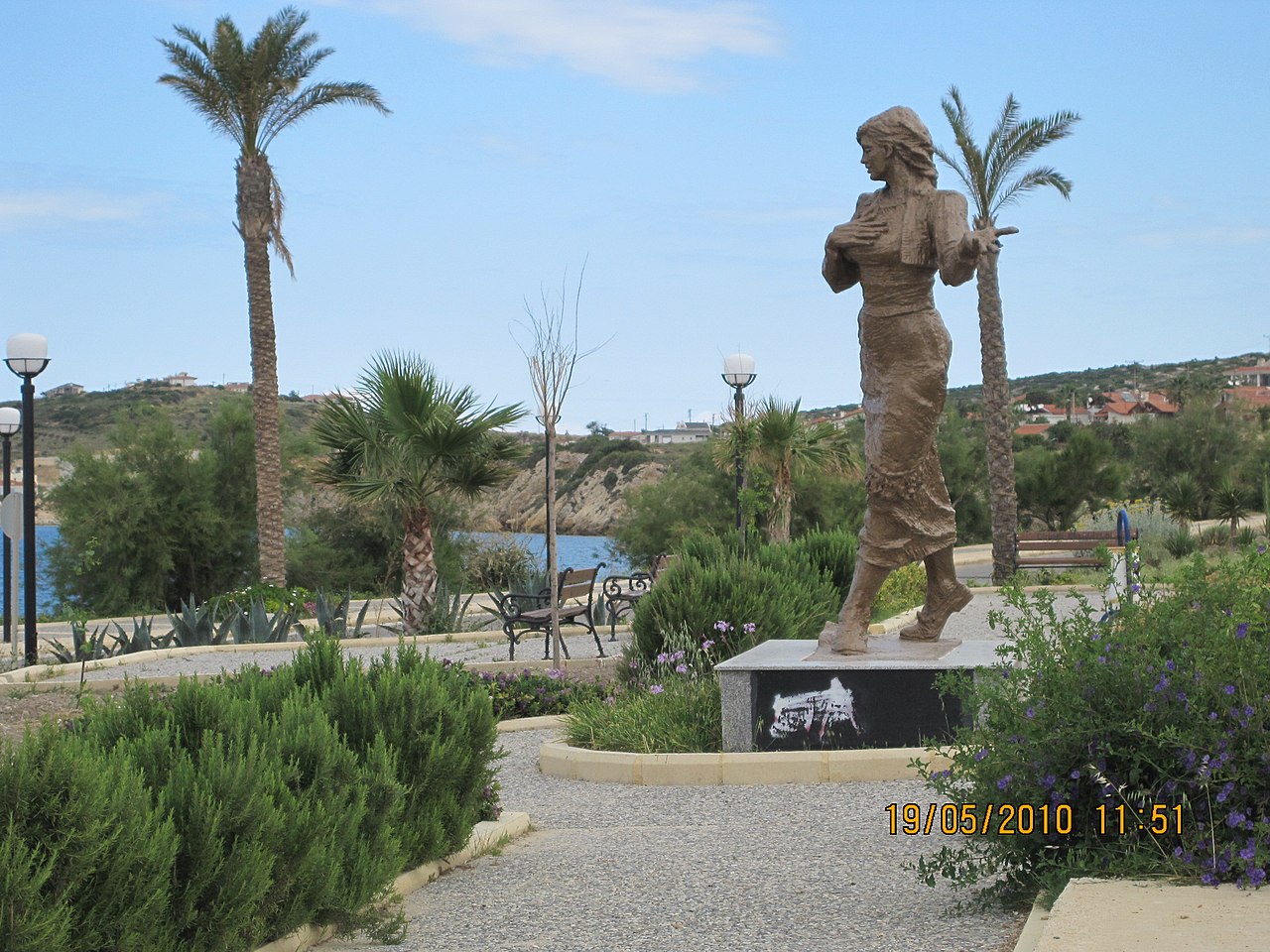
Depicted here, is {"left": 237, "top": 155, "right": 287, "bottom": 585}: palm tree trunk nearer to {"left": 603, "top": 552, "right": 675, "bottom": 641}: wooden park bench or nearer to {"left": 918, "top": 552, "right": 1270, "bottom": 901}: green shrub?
{"left": 603, "top": 552, "right": 675, "bottom": 641}: wooden park bench

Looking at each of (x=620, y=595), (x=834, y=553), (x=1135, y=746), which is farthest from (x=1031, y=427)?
(x=1135, y=746)

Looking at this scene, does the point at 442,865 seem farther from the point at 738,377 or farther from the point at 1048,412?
the point at 1048,412

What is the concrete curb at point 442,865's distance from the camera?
435 cm

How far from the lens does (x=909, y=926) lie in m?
4.46

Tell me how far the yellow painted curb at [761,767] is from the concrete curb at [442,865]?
3.47 feet

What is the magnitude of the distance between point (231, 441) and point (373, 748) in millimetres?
26886

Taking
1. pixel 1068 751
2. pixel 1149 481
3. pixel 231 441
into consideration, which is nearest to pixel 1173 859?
pixel 1068 751

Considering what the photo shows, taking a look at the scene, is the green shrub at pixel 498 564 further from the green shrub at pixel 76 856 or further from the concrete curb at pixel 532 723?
the green shrub at pixel 76 856

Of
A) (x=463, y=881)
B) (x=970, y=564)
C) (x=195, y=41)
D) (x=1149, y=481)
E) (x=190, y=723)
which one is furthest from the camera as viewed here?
(x=1149, y=481)

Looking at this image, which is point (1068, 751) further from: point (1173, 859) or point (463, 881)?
point (463, 881)

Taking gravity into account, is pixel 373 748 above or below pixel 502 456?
below

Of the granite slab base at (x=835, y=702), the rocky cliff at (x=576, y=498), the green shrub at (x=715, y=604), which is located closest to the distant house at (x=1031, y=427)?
the rocky cliff at (x=576, y=498)

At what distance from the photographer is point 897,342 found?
784cm

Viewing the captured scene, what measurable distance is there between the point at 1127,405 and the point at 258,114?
69835mm
